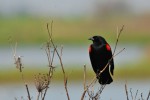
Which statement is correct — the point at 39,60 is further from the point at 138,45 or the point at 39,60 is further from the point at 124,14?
the point at 124,14

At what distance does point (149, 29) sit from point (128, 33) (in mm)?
2179

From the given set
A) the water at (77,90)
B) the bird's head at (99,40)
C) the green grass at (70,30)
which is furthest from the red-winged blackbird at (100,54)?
the green grass at (70,30)

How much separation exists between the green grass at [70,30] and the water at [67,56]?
0.48 m

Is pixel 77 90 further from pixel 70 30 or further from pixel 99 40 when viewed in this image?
pixel 70 30

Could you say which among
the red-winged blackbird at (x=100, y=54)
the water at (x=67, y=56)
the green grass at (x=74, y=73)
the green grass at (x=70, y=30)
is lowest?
the green grass at (x=70, y=30)

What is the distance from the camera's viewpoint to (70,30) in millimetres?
33188

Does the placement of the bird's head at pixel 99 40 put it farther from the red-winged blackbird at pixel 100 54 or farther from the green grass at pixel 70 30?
the green grass at pixel 70 30

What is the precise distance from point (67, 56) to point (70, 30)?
8019mm

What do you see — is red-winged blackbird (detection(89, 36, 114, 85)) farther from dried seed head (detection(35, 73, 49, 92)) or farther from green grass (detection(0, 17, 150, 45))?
green grass (detection(0, 17, 150, 45))

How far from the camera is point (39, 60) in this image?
2298cm

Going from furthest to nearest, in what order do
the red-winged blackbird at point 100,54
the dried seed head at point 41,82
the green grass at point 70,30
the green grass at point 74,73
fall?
the green grass at point 70,30
the green grass at point 74,73
the red-winged blackbird at point 100,54
the dried seed head at point 41,82

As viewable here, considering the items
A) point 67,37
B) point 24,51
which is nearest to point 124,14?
point 67,37

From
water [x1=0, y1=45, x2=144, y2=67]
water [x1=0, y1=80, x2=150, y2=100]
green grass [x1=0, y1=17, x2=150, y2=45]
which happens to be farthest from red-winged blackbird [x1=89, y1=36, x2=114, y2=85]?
green grass [x1=0, y1=17, x2=150, y2=45]

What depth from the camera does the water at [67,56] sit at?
864 inches
